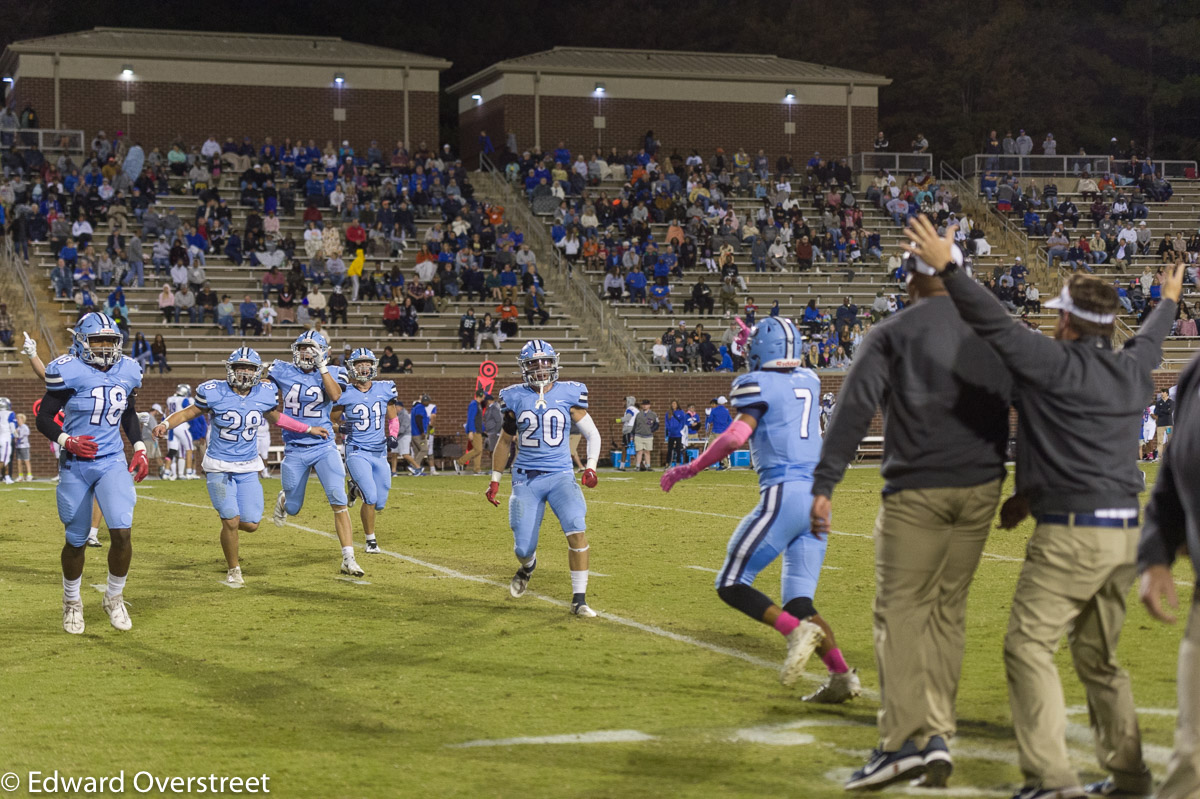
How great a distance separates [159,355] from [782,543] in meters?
22.9

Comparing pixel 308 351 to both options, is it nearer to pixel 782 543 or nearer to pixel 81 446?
pixel 81 446

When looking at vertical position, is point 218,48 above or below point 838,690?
above

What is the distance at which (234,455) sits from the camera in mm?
12234

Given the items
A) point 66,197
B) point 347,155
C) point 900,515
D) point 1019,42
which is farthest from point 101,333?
point 1019,42

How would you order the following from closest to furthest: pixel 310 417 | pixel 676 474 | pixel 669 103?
pixel 676 474 → pixel 310 417 → pixel 669 103

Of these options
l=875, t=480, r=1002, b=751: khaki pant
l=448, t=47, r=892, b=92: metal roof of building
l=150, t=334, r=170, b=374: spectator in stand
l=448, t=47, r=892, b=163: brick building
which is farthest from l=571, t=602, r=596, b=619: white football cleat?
l=448, t=47, r=892, b=92: metal roof of building

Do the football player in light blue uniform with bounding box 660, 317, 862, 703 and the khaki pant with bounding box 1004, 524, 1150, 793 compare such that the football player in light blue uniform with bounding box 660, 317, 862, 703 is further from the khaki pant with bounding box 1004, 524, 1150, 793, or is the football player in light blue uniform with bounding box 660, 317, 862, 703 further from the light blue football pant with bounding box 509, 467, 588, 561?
the light blue football pant with bounding box 509, 467, 588, 561

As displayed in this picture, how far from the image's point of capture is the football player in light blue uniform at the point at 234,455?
12.1m

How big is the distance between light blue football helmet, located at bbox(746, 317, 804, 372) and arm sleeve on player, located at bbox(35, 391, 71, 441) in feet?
15.9

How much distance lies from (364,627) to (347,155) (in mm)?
29005

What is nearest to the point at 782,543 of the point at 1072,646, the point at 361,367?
the point at 1072,646

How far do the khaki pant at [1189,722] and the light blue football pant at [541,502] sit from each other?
5740 millimetres

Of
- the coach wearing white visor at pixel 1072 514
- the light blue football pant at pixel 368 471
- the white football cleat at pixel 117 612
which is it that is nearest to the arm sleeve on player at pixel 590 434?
the light blue football pant at pixel 368 471

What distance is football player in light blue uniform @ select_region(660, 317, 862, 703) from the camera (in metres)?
7.34
